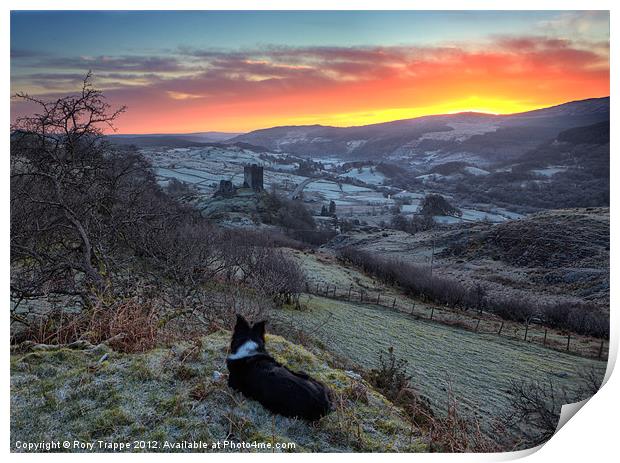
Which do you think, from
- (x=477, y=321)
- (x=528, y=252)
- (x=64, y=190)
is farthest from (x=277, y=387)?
(x=64, y=190)

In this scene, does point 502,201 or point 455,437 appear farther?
point 502,201

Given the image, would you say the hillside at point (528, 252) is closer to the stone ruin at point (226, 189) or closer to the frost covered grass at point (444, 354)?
the frost covered grass at point (444, 354)

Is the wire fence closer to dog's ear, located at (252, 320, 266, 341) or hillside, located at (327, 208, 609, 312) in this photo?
hillside, located at (327, 208, 609, 312)

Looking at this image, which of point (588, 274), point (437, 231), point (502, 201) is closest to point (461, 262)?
point (437, 231)

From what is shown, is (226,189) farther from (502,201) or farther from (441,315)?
(502,201)

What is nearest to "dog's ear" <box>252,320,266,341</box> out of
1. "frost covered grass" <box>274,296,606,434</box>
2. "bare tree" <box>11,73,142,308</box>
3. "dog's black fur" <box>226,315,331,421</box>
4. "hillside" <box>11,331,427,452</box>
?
"dog's black fur" <box>226,315,331,421</box>

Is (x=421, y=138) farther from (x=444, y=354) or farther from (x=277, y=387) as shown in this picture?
(x=277, y=387)
